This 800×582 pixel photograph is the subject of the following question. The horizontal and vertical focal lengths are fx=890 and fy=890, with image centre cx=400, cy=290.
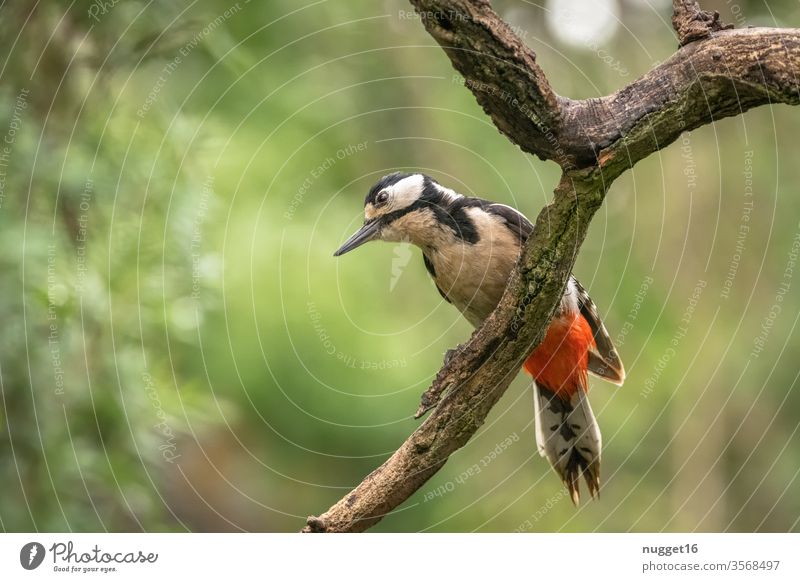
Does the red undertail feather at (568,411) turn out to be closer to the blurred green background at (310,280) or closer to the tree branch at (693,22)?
the blurred green background at (310,280)

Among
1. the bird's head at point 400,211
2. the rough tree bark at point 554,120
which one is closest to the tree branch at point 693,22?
the rough tree bark at point 554,120

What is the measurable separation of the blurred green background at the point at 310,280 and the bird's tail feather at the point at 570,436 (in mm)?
1493

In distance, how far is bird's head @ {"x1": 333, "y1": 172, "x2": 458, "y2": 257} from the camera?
5379 millimetres

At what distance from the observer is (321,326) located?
7.34 metres

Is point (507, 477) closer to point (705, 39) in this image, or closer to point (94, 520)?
point (94, 520)

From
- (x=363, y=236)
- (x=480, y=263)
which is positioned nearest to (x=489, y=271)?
(x=480, y=263)

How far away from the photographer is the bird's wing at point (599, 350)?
18.9 ft

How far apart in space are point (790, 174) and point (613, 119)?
5859 millimetres
